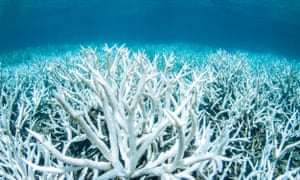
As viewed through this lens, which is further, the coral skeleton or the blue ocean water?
the blue ocean water

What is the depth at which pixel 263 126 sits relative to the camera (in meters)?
3.62

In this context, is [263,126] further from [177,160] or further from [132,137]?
[132,137]

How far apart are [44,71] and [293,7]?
34492 mm

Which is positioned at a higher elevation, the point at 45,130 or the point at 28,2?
the point at 28,2

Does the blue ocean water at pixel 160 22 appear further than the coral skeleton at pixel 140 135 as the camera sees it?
Yes

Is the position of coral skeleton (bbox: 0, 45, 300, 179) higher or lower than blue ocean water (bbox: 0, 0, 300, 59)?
lower

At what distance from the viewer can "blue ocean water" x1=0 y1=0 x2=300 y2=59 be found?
4159 centimetres

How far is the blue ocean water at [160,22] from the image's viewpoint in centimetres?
4159

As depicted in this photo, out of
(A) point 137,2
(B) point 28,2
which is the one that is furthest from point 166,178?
(A) point 137,2

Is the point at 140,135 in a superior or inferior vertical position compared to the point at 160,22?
inferior

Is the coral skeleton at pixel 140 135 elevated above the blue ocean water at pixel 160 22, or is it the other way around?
the blue ocean water at pixel 160 22

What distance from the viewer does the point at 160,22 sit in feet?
337

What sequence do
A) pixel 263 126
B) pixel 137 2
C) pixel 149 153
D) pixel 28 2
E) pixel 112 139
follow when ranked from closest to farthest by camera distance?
pixel 112 139, pixel 149 153, pixel 263 126, pixel 28 2, pixel 137 2

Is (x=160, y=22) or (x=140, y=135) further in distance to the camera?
(x=160, y=22)
